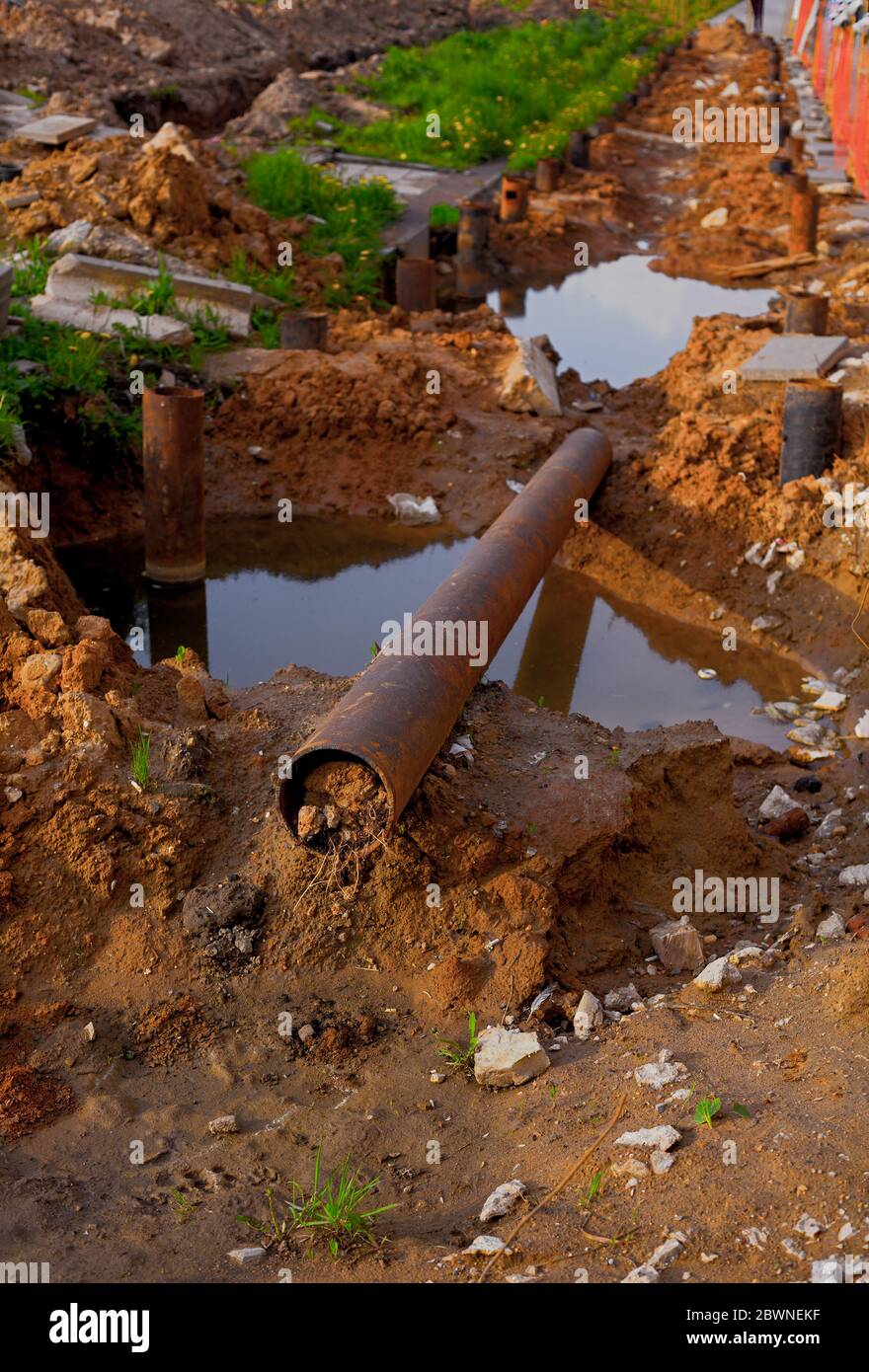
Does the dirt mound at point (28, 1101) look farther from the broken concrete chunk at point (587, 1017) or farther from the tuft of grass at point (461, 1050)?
the broken concrete chunk at point (587, 1017)

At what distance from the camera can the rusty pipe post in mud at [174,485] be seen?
7562 millimetres

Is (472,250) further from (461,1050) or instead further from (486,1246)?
(486,1246)

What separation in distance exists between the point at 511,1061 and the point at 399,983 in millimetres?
567

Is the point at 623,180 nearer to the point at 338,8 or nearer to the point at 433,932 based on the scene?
the point at 338,8

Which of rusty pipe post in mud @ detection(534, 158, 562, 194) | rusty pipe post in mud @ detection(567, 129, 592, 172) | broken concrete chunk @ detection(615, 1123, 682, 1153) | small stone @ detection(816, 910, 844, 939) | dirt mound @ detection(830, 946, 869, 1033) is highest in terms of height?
rusty pipe post in mud @ detection(567, 129, 592, 172)

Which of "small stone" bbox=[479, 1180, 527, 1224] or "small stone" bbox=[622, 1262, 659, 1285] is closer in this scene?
"small stone" bbox=[622, 1262, 659, 1285]

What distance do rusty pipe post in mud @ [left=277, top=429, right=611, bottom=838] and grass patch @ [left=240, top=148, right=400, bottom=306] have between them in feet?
19.9

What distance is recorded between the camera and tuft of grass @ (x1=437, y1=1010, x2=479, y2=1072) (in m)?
4.12

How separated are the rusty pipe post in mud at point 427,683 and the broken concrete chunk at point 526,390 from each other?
325 cm

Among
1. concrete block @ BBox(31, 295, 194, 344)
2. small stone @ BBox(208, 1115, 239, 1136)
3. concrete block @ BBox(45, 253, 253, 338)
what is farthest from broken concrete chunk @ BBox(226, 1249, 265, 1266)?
concrete block @ BBox(45, 253, 253, 338)

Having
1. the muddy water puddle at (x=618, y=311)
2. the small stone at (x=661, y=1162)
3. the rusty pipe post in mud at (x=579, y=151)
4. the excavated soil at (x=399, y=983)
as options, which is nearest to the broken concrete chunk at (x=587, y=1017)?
the excavated soil at (x=399, y=983)

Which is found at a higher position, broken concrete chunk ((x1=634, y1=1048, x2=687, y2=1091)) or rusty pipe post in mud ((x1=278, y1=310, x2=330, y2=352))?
rusty pipe post in mud ((x1=278, y1=310, x2=330, y2=352))

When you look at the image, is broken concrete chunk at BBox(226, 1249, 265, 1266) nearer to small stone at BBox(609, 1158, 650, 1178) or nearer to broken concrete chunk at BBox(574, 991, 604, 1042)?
small stone at BBox(609, 1158, 650, 1178)

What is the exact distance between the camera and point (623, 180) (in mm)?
19312
